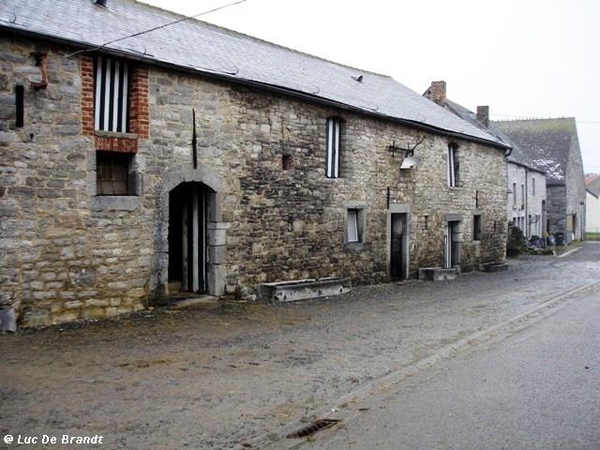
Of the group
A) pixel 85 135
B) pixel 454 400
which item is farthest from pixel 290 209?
pixel 454 400

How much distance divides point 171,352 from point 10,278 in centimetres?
288

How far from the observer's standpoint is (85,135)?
10125 millimetres

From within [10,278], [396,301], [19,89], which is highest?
[19,89]

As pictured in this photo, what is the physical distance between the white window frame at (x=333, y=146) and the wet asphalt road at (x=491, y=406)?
7.52 metres

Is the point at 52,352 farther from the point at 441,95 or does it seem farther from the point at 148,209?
the point at 441,95

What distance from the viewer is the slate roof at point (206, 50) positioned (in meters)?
10.2

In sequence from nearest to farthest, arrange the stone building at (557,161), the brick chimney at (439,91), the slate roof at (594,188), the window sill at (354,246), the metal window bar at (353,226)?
the window sill at (354,246)
the metal window bar at (353,226)
the brick chimney at (439,91)
the stone building at (557,161)
the slate roof at (594,188)

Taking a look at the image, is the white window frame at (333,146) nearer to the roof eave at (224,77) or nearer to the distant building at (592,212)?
the roof eave at (224,77)

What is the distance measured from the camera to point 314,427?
5.56 metres

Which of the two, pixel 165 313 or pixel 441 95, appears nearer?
pixel 165 313

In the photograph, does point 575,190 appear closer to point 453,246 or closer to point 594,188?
point 594,188

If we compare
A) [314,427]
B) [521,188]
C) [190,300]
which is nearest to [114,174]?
[190,300]

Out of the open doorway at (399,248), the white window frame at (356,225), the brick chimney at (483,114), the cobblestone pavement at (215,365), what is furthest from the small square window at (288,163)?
the brick chimney at (483,114)

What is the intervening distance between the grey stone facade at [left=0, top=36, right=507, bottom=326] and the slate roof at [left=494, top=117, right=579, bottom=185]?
2881cm
